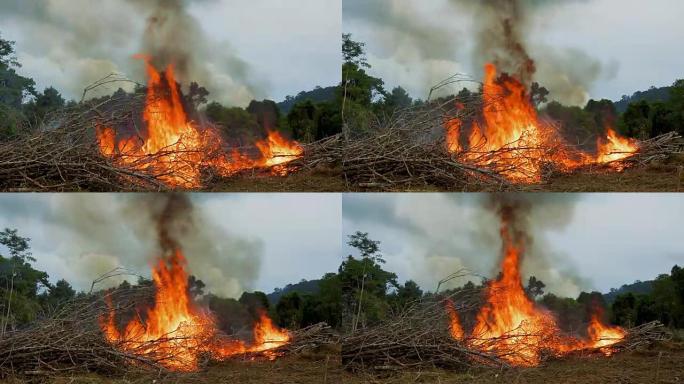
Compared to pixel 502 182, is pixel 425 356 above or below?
below

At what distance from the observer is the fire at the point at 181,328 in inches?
276

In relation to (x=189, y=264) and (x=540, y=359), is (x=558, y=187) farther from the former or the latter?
(x=189, y=264)

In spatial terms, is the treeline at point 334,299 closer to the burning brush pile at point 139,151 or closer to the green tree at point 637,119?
the burning brush pile at point 139,151

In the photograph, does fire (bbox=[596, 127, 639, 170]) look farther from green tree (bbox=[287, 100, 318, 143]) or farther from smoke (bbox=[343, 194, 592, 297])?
green tree (bbox=[287, 100, 318, 143])

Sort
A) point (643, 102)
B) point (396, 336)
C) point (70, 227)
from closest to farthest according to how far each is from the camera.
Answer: point (396, 336), point (70, 227), point (643, 102)

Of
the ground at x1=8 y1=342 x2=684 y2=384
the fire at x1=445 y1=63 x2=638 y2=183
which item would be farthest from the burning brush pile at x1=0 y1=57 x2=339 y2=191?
the ground at x1=8 y1=342 x2=684 y2=384

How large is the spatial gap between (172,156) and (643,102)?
5.57 metres

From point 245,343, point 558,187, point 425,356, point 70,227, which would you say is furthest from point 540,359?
point 70,227

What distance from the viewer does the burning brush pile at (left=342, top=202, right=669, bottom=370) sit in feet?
21.9

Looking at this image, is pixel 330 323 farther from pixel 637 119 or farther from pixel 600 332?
pixel 637 119

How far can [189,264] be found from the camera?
23.9ft

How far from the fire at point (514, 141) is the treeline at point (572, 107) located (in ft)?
0.63

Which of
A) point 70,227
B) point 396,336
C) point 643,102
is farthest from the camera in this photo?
point 643,102

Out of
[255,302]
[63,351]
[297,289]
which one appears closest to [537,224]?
[297,289]
